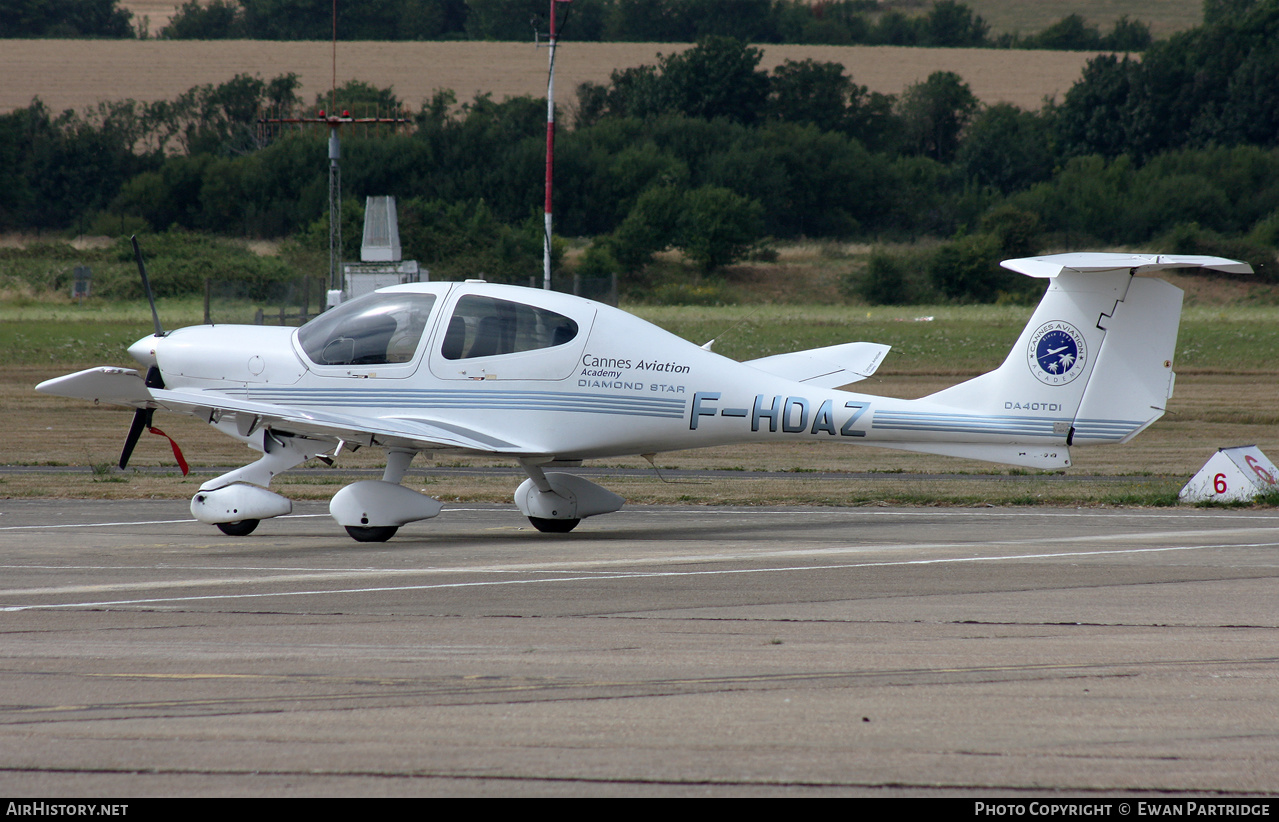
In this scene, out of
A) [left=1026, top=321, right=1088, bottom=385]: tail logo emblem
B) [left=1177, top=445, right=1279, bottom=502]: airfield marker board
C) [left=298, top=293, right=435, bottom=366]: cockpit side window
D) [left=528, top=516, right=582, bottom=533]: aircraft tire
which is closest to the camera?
[left=1026, top=321, right=1088, bottom=385]: tail logo emblem

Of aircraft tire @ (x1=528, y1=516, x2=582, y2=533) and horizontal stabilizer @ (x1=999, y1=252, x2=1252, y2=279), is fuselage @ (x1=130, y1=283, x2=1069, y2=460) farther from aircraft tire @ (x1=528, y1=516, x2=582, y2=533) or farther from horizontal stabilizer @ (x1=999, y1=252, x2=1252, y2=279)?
horizontal stabilizer @ (x1=999, y1=252, x2=1252, y2=279)

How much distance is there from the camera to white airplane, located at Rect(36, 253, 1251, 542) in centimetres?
1162

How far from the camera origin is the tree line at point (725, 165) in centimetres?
7119

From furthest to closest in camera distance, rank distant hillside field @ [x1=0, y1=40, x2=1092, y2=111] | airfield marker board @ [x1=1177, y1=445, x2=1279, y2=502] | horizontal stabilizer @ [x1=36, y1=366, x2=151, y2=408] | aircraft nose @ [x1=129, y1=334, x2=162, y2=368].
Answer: distant hillside field @ [x1=0, y1=40, x2=1092, y2=111] → airfield marker board @ [x1=1177, y1=445, x2=1279, y2=502] → aircraft nose @ [x1=129, y1=334, x2=162, y2=368] → horizontal stabilizer @ [x1=36, y1=366, x2=151, y2=408]

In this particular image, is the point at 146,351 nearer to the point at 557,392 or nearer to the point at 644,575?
the point at 557,392

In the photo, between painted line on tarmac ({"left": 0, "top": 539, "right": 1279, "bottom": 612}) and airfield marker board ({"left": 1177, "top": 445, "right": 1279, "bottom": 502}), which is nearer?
painted line on tarmac ({"left": 0, "top": 539, "right": 1279, "bottom": 612})

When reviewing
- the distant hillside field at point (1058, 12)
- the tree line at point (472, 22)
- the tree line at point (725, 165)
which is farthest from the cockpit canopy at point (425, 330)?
the distant hillside field at point (1058, 12)

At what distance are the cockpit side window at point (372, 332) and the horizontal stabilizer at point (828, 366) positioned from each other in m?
3.41

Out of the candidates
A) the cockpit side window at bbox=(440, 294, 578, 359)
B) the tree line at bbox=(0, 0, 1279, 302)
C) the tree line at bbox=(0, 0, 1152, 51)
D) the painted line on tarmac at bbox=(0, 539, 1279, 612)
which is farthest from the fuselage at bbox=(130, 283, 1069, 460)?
the tree line at bbox=(0, 0, 1152, 51)

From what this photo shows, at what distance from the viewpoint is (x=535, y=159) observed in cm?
7931

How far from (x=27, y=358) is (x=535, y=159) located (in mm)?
47993

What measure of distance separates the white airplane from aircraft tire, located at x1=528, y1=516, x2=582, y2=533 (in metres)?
0.02

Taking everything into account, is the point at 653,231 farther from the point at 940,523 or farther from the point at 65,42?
the point at 65,42

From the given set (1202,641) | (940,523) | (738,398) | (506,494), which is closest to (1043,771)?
(1202,641)
